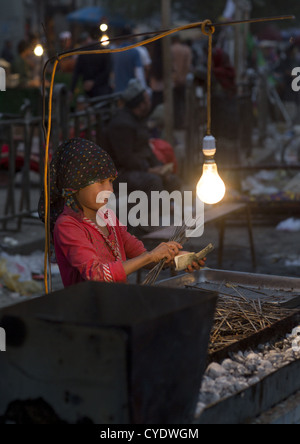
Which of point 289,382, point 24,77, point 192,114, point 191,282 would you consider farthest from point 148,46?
point 289,382

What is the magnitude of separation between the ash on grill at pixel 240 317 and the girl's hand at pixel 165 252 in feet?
1.17

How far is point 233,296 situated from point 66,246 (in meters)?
0.91

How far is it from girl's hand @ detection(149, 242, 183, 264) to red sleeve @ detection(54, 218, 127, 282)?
0.15 metres

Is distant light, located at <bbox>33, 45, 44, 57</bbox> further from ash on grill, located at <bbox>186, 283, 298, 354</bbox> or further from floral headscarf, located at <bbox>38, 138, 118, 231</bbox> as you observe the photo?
ash on grill, located at <bbox>186, 283, 298, 354</bbox>

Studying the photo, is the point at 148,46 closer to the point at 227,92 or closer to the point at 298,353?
the point at 227,92

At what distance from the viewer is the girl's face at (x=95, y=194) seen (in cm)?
345

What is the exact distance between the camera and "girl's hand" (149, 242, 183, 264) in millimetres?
3391

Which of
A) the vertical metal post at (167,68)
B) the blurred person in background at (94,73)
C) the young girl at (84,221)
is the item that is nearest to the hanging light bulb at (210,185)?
the young girl at (84,221)

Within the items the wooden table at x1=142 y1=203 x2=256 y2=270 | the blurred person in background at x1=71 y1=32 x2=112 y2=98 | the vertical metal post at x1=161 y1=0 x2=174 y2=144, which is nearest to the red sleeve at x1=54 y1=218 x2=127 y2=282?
the wooden table at x1=142 y1=203 x2=256 y2=270

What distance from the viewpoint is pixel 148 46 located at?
55.3 feet

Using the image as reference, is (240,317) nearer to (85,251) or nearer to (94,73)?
(85,251)

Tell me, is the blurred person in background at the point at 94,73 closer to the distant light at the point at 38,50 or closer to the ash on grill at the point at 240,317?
the distant light at the point at 38,50

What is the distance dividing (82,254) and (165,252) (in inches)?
14.1

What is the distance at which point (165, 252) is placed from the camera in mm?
3410
